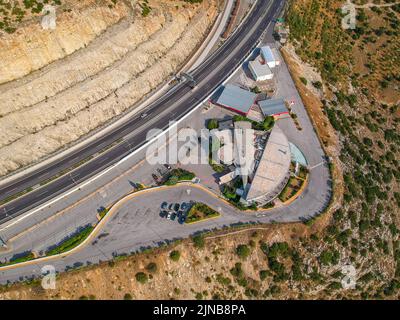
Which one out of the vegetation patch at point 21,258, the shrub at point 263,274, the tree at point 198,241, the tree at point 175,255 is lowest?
the shrub at point 263,274

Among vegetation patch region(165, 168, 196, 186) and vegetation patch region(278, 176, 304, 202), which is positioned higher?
vegetation patch region(165, 168, 196, 186)

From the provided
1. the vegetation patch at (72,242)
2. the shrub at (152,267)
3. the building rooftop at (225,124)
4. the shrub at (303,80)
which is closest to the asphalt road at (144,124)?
the building rooftop at (225,124)

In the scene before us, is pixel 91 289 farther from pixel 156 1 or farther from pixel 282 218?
pixel 156 1

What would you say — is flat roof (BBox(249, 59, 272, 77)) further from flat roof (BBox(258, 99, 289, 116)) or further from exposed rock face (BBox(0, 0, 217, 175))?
exposed rock face (BBox(0, 0, 217, 175))

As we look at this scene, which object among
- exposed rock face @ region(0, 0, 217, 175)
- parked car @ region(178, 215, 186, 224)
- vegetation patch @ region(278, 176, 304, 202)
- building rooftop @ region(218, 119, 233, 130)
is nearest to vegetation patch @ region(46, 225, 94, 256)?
parked car @ region(178, 215, 186, 224)

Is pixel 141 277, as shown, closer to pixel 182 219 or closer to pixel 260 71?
pixel 182 219

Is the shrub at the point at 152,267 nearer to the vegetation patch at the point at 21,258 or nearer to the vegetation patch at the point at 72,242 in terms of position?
the vegetation patch at the point at 72,242

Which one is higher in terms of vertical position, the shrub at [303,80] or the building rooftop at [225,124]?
the shrub at [303,80]
